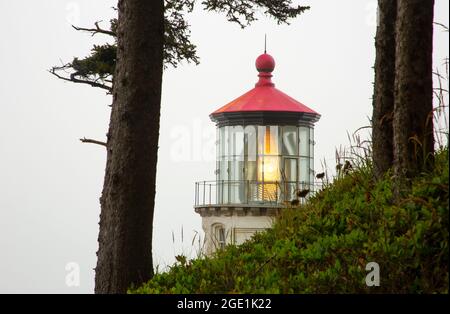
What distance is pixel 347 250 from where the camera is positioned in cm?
796

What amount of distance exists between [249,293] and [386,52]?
137 inches

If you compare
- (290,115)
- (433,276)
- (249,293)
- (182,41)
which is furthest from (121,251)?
(290,115)

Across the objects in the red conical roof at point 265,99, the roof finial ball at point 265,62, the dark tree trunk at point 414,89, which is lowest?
the dark tree trunk at point 414,89

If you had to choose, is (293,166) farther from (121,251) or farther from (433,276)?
(433,276)

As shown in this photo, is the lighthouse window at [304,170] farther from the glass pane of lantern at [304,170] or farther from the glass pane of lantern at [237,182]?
the glass pane of lantern at [237,182]

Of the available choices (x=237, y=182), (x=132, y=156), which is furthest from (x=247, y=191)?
(x=132, y=156)

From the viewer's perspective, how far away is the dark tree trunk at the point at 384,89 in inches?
372

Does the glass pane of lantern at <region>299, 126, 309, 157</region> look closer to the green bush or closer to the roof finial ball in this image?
the roof finial ball

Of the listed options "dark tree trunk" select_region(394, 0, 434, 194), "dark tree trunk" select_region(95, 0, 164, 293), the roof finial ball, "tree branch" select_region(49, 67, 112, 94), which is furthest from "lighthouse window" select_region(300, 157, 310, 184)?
"dark tree trunk" select_region(394, 0, 434, 194)

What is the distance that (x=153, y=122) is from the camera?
1021 centimetres

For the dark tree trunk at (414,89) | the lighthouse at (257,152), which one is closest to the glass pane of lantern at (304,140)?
the lighthouse at (257,152)

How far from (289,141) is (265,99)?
4.37 ft

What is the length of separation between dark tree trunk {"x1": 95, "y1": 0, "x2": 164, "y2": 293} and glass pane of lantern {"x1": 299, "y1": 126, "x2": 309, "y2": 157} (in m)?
13.1

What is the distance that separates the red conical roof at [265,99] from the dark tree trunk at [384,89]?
43.1 ft
